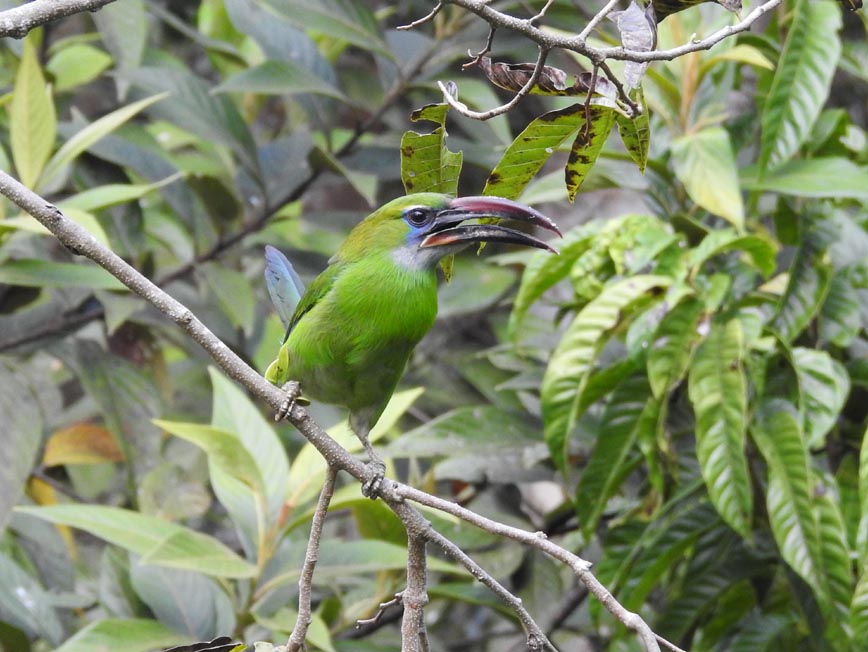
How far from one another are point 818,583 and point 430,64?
7.90 ft

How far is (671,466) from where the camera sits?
3.25m

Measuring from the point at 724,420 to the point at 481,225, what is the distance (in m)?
0.91

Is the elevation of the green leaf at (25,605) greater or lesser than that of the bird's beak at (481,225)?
lesser

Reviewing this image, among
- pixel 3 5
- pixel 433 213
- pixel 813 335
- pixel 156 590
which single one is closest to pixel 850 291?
pixel 813 335

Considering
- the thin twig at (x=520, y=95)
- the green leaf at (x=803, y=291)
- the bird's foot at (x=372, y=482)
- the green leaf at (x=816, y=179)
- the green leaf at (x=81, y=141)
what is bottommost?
the green leaf at (x=803, y=291)

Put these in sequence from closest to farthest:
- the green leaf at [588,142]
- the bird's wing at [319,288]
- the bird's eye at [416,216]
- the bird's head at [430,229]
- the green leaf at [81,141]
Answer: the green leaf at [588,142], the bird's head at [430,229], the bird's eye at [416,216], the bird's wing at [319,288], the green leaf at [81,141]

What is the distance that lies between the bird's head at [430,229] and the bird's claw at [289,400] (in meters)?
0.35

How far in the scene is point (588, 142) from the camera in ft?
5.70

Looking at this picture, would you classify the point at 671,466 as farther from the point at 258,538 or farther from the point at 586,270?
the point at 258,538

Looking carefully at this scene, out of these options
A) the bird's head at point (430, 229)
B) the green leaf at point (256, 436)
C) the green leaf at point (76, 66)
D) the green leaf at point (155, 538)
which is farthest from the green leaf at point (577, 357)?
the green leaf at point (76, 66)

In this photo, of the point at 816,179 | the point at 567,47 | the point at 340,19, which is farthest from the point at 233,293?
the point at 567,47

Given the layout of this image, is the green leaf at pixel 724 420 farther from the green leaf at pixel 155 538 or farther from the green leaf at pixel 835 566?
the green leaf at pixel 155 538

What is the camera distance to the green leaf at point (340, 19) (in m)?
4.02

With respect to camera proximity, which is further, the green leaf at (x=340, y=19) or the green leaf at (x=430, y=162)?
the green leaf at (x=340, y=19)
